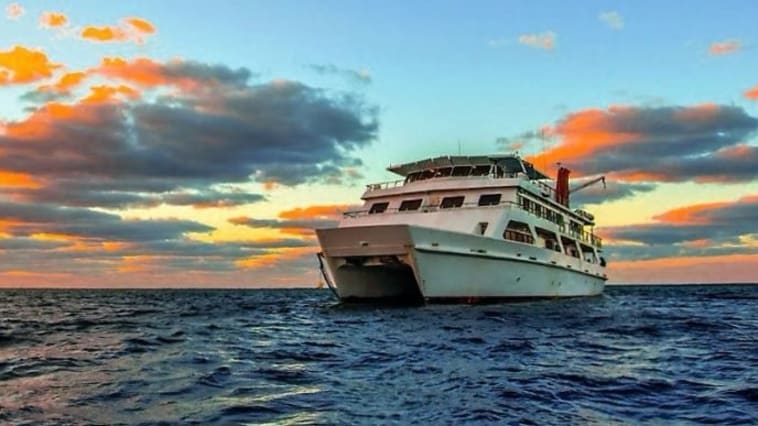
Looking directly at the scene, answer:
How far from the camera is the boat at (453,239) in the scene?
28688 mm

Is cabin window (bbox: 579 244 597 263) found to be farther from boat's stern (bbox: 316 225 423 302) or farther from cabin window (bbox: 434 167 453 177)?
boat's stern (bbox: 316 225 423 302)

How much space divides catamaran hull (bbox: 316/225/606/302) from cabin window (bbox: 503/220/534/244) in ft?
2.71

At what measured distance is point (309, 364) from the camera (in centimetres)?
1223

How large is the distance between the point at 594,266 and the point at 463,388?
4342 centimetres

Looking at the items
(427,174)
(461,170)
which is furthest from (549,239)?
(427,174)

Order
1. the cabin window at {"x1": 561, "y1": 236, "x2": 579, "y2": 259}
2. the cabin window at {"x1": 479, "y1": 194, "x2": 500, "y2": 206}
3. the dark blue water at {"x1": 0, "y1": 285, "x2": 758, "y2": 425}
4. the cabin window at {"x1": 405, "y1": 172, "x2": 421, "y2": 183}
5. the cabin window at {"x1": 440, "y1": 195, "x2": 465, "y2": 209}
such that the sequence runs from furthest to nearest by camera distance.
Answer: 1. the cabin window at {"x1": 561, "y1": 236, "x2": 579, "y2": 259}
2. the cabin window at {"x1": 405, "y1": 172, "x2": 421, "y2": 183}
3. the cabin window at {"x1": 440, "y1": 195, "x2": 465, "y2": 209}
4. the cabin window at {"x1": 479, "y1": 194, "x2": 500, "y2": 206}
5. the dark blue water at {"x1": 0, "y1": 285, "x2": 758, "y2": 425}

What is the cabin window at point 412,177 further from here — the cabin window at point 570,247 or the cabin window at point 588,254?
the cabin window at point 588,254

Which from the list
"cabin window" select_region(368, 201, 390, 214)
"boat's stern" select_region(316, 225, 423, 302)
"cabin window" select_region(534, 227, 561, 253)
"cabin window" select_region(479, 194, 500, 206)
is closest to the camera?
"boat's stern" select_region(316, 225, 423, 302)

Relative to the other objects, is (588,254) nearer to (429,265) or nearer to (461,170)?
(461,170)

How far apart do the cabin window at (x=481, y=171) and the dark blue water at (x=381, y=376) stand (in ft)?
58.2

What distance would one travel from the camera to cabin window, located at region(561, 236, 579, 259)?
43406 mm

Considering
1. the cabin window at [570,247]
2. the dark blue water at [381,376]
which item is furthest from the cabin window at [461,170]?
the dark blue water at [381,376]

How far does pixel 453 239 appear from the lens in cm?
2884

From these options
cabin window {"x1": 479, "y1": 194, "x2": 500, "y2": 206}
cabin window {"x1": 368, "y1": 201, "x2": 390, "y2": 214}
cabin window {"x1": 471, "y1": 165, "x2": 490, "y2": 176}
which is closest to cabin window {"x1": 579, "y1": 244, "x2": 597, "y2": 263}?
cabin window {"x1": 471, "y1": 165, "x2": 490, "y2": 176}
